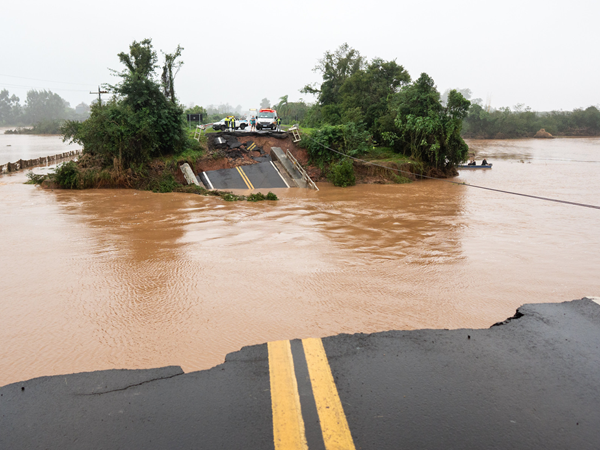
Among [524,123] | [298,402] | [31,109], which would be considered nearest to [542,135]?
[524,123]

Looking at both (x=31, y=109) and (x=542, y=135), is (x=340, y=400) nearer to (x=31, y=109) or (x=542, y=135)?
(x=542, y=135)

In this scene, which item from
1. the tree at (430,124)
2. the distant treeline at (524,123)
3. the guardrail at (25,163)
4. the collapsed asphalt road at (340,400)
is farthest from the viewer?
the distant treeline at (524,123)

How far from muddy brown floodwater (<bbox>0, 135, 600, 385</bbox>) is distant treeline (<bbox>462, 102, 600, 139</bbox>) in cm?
6413

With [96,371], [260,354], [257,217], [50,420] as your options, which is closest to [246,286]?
[260,354]

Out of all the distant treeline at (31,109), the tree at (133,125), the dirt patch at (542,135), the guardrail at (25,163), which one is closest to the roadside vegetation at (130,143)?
the tree at (133,125)

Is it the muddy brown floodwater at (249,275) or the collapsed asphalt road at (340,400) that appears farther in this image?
the muddy brown floodwater at (249,275)

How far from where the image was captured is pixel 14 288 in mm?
6430

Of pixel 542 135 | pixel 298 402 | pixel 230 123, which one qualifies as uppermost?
pixel 542 135

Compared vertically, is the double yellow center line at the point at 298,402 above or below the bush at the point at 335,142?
below

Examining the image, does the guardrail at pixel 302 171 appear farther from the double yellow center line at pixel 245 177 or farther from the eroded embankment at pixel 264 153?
the double yellow center line at pixel 245 177

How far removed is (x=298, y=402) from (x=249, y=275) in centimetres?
389

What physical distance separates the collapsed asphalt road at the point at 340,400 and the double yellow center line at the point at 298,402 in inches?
0.4

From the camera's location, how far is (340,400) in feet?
10.5

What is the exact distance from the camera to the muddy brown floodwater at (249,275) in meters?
4.56
